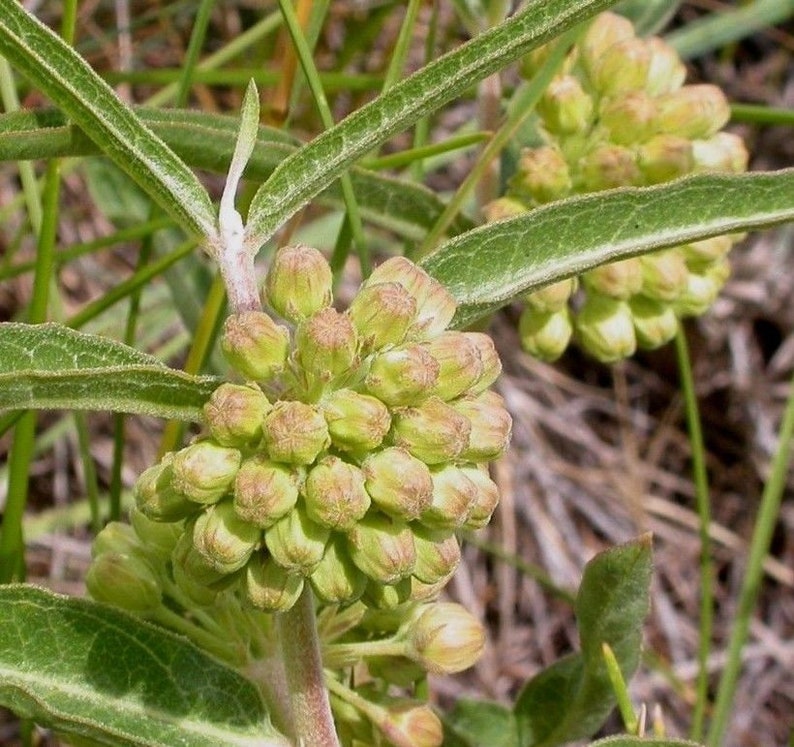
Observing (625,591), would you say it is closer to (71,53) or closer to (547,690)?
(547,690)

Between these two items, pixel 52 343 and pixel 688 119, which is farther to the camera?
pixel 688 119

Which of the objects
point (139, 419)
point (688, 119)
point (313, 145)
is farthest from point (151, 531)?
point (139, 419)

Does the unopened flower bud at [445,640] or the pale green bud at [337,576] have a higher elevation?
the pale green bud at [337,576]

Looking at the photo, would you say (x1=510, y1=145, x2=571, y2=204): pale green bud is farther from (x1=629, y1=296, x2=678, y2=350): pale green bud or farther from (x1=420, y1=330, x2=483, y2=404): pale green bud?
(x1=420, y1=330, x2=483, y2=404): pale green bud

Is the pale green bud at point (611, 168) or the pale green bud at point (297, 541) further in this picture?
the pale green bud at point (611, 168)

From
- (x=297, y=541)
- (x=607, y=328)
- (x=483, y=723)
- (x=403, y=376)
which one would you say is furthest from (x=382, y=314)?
(x=483, y=723)

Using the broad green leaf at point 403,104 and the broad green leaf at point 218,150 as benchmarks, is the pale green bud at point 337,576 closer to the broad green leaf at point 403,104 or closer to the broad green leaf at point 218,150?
the broad green leaf at point 403,104

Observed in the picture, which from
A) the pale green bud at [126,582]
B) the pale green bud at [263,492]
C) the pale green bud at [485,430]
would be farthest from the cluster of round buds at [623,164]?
the pale green bud at [263,492]
